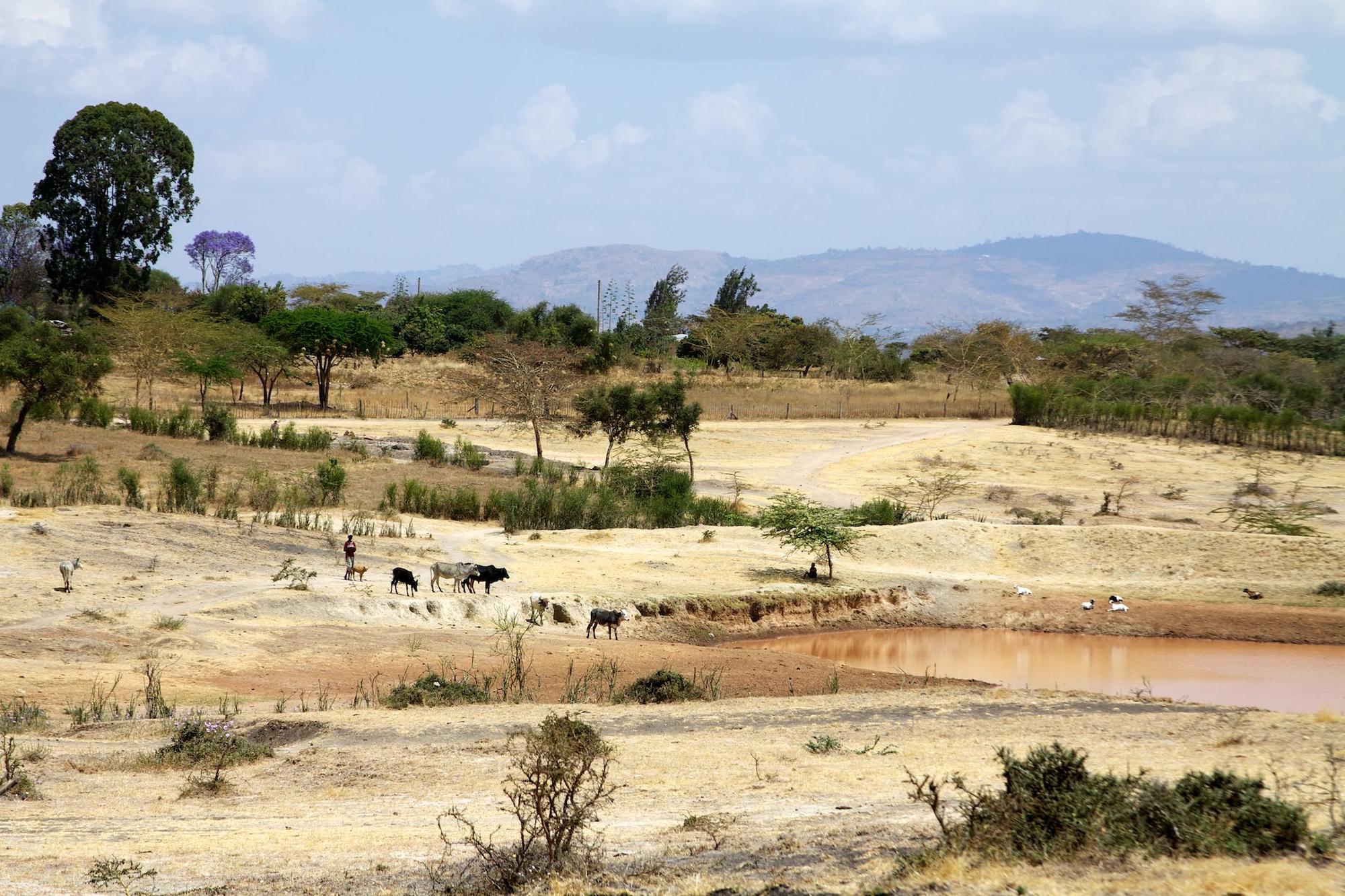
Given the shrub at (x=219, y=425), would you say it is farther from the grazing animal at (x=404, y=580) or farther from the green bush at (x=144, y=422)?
the grazing animal at (x=404, y=580)

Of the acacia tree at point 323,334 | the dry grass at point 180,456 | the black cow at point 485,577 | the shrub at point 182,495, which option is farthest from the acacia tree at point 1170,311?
the black cow at point 485,577

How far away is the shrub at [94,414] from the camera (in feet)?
115

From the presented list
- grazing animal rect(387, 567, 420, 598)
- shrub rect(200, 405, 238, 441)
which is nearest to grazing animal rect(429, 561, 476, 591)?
grazing animal rect(387, 567, 420, 598)

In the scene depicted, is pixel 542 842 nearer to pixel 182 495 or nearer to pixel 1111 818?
pixel 1111 818

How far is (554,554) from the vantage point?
918 inches

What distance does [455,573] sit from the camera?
19219mm

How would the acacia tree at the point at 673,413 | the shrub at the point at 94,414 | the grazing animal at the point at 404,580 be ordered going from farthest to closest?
1. the shrub at the point at 94,414
2. the acacia tree at the point at 673,413
3. the grazing animal at the point at 404,580

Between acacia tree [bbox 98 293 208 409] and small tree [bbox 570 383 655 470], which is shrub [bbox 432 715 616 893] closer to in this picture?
small tree [bbox 570 383 655 470]

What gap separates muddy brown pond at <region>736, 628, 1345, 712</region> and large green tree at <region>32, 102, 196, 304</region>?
54387 millimetres

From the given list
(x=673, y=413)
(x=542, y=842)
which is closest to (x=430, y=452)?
(x=673, y=413)

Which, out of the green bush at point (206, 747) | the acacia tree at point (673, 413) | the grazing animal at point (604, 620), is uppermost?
the acacia tree at point (673, 413)

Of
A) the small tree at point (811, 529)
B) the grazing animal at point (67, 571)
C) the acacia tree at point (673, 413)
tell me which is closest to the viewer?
the grazing animal at point (67, 571)

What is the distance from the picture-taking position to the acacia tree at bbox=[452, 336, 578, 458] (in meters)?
41.3

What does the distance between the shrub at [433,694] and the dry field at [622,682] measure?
1.15 feet
